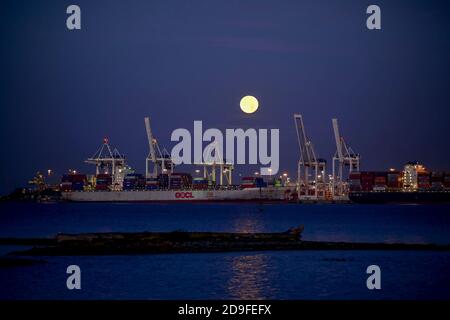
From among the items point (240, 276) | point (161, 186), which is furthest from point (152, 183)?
point (240, 276)

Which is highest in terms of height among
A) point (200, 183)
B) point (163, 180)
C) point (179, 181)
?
point (163, 180)

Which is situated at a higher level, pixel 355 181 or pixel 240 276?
pixel 355 181

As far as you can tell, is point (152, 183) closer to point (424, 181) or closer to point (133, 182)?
point (133, 182)

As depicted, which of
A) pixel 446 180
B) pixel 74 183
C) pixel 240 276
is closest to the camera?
pixel 240 276

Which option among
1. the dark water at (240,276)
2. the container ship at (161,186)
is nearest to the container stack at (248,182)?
the container ship at (161,186)

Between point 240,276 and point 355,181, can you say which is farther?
point 355,181

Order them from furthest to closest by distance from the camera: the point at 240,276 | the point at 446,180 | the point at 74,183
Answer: the point at 74,183 → the point at 446,180 → the point at 240,276

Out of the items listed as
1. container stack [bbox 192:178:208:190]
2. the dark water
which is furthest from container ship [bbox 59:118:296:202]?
the dark water

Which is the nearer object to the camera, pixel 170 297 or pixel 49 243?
pixel 170 297

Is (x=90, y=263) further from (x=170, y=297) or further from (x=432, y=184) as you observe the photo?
(x=432, y=184)

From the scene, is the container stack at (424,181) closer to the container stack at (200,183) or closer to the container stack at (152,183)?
the container stack at (200,183)

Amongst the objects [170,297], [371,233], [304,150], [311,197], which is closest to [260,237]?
[170,297]

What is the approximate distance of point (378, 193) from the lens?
152 meters
